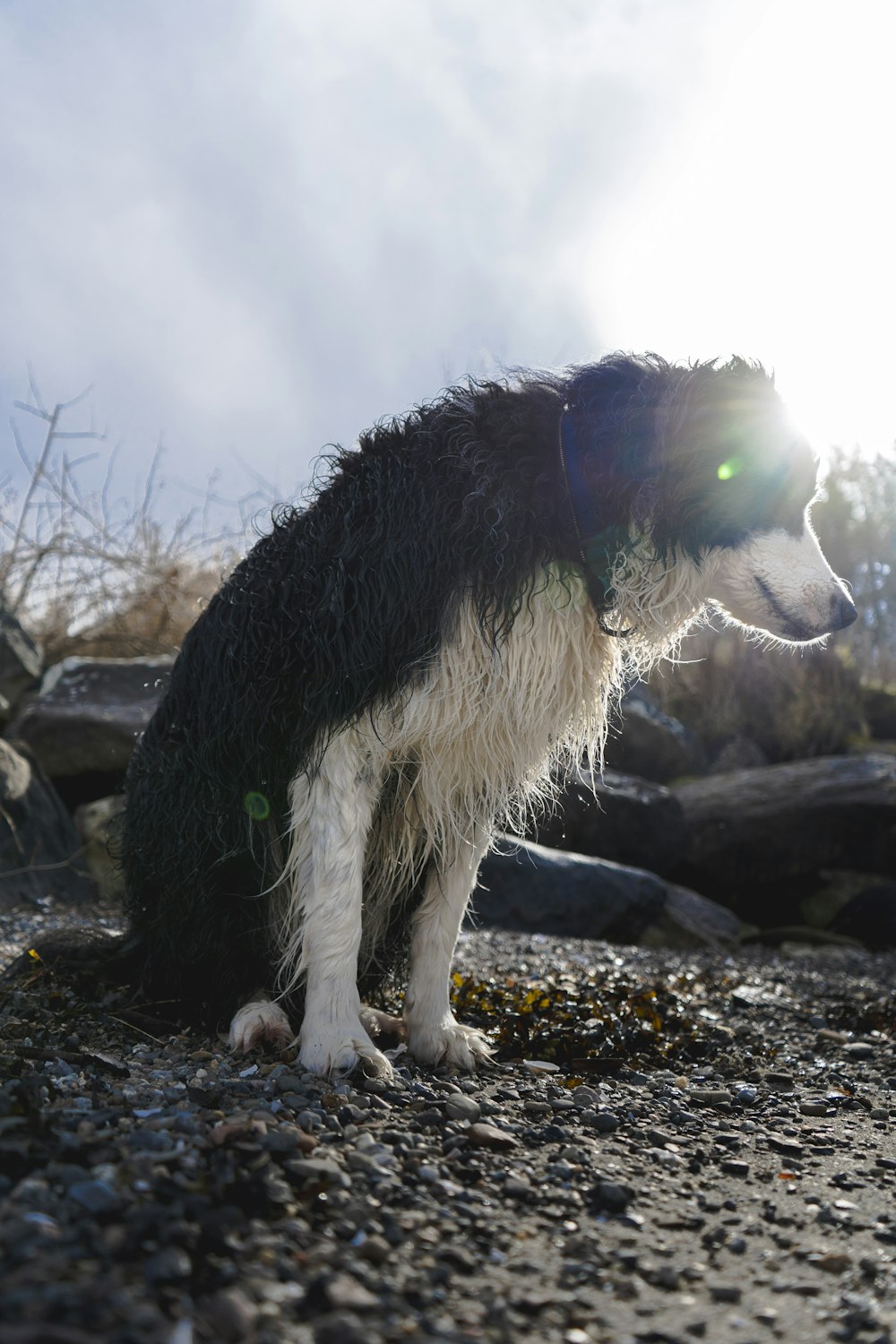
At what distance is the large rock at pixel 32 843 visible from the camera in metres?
7.55

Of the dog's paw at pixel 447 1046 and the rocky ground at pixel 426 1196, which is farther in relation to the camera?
the dog's paw at pixel 447 1046

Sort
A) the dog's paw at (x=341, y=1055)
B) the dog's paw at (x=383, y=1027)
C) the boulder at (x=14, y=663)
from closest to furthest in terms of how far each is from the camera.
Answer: the dog's paw at (x=341, y=1055)
the dog's paw at (x=383, y=1027)
the boulder at (x=14, y=663)

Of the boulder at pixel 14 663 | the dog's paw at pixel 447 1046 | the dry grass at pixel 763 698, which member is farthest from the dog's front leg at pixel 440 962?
the dry grass at pixel 763 698

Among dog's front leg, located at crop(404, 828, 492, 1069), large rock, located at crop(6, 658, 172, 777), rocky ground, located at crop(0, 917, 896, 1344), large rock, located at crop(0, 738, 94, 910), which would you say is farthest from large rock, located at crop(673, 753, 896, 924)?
dog's front leg, located at crop(404, 828, 492, 1069)

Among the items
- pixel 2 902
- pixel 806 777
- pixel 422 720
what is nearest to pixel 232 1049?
pixel 422 720

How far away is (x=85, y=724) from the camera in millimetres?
9047

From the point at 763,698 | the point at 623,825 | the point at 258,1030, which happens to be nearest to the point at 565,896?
the point at 623,825

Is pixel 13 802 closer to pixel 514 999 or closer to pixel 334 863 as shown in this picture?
pixel 514 999

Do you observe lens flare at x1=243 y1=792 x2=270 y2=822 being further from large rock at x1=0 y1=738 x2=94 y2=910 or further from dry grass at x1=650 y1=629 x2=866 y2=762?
dry grass at x1=650 y1=629 x2=866 y2=762

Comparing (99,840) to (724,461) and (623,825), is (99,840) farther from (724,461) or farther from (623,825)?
(724,461)

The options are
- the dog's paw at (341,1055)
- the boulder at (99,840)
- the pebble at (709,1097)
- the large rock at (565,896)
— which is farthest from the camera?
the large rock at (565,896)

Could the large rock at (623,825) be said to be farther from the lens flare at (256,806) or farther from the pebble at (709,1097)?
the lens flare at (256,806)

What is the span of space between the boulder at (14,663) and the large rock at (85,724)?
86 centimetres

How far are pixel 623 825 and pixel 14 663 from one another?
6286mm
